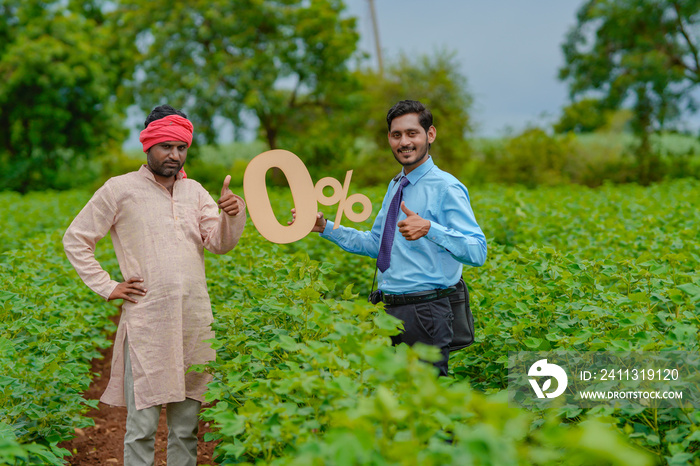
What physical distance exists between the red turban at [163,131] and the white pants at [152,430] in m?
0.96

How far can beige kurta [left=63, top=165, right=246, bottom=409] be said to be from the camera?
292cm

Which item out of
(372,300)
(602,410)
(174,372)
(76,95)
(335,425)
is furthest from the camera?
(76,95)

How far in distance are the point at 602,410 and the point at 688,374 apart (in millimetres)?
413

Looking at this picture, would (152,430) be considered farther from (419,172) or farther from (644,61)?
(644,61)

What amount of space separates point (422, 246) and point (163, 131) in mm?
1325

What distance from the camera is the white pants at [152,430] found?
294 cm

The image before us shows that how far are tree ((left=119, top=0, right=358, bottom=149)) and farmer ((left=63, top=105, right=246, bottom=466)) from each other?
18.1 m

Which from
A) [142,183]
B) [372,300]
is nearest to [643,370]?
[372,300]

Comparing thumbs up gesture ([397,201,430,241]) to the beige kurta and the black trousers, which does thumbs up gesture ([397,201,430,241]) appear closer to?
the black trousers

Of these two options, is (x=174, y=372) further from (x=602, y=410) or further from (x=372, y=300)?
(x=602, y=410)

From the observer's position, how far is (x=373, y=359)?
5.67ft

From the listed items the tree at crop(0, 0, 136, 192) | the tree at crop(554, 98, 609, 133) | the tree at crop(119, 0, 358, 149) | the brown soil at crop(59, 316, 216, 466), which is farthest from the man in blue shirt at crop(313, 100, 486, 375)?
the tree at crop(554, 98, 609, 133)

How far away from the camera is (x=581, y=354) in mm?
2695

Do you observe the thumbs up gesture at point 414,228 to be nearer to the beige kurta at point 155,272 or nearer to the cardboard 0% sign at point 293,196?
the cardboard 0% sign at point 293,196
